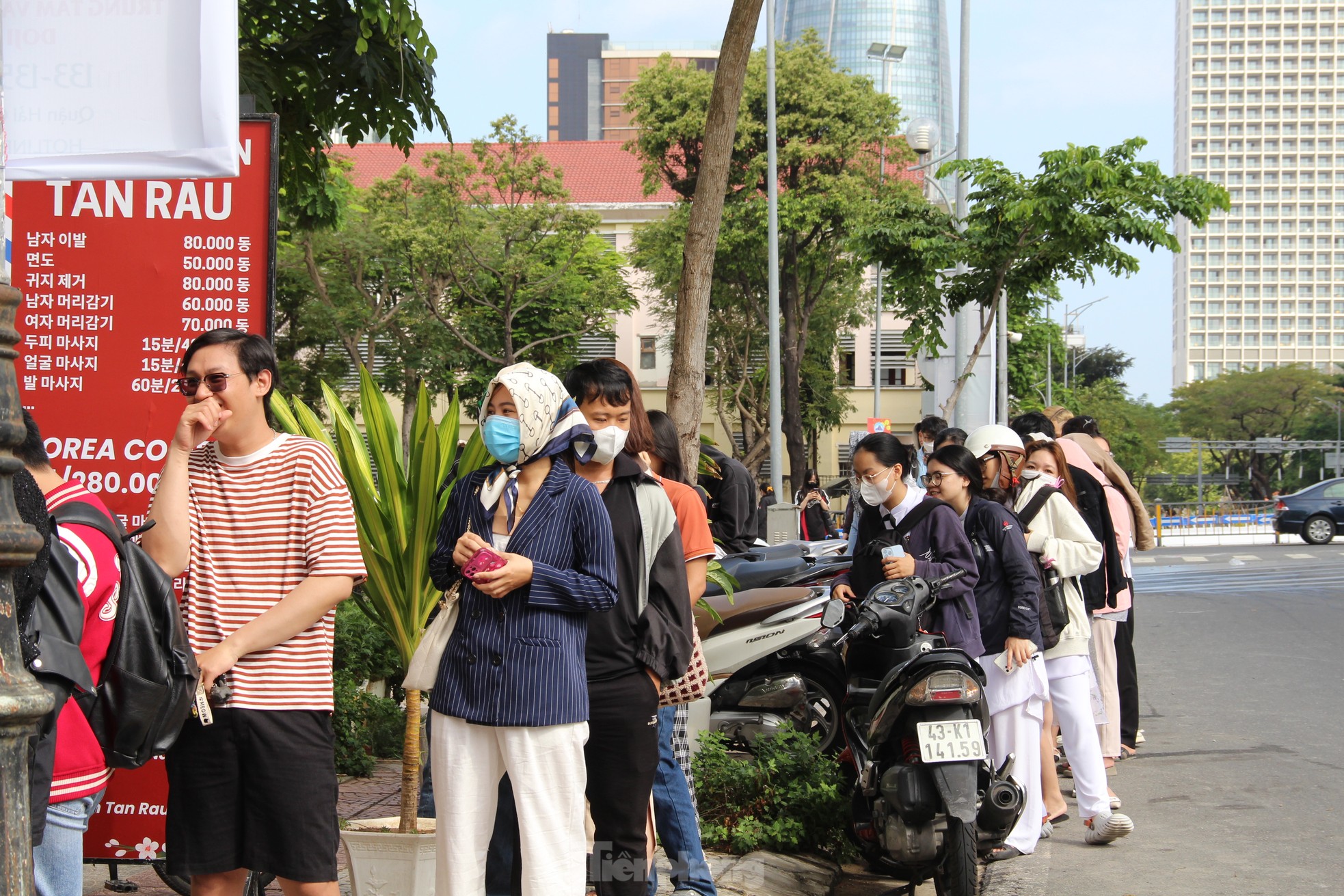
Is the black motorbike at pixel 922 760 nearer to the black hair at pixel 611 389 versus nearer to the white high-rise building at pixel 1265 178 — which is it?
the black hair at pixel 611 389

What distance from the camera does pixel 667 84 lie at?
32.2 m

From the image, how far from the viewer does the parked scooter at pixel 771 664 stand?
24.6ft

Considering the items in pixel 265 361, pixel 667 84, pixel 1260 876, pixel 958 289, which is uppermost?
pixel 667 84

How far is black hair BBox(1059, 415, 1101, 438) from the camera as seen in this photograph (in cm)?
841

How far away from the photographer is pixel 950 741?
16.2 ft

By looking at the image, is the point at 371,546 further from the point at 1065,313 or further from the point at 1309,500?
the point at 1065,313

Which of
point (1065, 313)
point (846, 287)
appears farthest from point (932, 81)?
point (846, 287)

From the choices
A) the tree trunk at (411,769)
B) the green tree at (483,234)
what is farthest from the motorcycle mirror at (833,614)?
the green tree at (483,234)

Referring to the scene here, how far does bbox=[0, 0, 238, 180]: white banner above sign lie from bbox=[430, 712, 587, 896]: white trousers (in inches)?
68.1

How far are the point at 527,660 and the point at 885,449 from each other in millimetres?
2761

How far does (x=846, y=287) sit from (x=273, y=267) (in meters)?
32.8

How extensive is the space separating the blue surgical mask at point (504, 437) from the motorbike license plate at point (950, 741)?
2057 millimetres

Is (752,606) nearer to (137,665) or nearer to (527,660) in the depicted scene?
(527,660)

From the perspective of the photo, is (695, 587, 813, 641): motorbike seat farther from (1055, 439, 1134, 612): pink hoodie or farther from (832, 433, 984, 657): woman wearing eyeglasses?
(1055, 439, 1134, 612): pink hoodie
